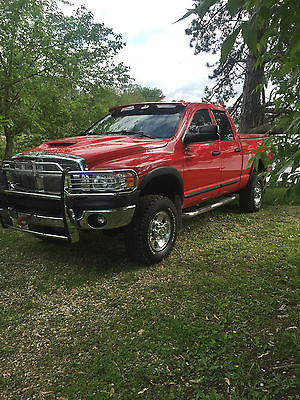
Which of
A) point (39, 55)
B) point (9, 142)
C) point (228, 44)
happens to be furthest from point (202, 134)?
point (9, 142)

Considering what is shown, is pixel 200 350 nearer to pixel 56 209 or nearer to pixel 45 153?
pixel 56 209

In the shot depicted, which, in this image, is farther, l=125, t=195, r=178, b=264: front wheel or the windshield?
the windshield

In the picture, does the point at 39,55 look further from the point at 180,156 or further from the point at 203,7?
the point at 203,7

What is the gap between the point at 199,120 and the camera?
4891 millimetres

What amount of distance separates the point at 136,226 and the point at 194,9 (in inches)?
112

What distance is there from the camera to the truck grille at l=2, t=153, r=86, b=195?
3.42 meters

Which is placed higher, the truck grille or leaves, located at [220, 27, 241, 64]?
leaves, located at [220, 27, 241, 64]

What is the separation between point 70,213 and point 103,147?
0.89 meters

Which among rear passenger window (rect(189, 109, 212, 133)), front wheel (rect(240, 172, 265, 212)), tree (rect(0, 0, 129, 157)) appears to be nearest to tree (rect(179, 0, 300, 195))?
rear passenger window (rect(189, 109, 212, 133))

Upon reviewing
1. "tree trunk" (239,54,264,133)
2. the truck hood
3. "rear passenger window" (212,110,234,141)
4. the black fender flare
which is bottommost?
the black fender flare

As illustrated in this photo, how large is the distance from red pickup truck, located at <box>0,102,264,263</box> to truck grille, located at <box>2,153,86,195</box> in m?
0.01

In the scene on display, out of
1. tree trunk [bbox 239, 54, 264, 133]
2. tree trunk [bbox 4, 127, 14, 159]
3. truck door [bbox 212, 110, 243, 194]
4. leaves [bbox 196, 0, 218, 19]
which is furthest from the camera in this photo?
tree trunk [bbox 239, 54, 264, 133]

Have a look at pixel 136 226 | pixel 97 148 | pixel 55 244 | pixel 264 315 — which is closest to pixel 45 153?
pixel 97 148

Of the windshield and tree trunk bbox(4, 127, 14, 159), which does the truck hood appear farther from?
tree trunk bbox(4, 127, 14, 159)
